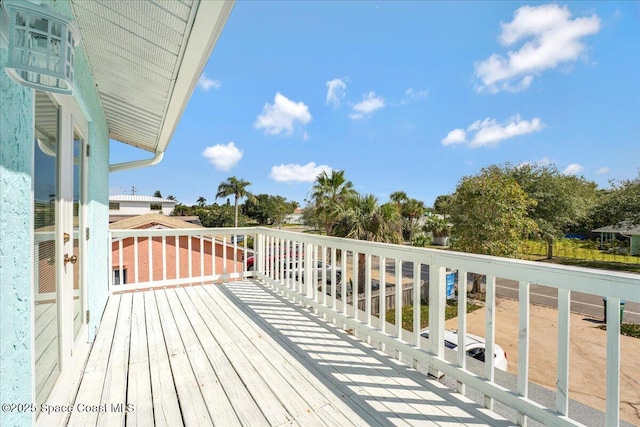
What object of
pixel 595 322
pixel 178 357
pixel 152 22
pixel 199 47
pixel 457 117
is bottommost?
pixel 595 322

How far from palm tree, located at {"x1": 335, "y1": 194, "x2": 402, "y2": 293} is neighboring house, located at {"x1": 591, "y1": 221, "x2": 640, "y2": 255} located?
16.8 m

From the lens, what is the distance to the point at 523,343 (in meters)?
1.52

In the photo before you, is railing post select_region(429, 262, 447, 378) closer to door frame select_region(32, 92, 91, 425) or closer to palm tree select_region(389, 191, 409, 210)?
door frame select_region(32, 92, 91, 425)

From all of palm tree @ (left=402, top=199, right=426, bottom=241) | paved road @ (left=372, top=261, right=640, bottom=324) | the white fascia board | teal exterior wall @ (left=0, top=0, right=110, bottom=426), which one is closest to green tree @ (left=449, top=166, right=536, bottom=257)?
paved road @ (left=372, top=261, right=640, bottom=324)

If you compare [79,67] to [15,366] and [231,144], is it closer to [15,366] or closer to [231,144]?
[15,366]

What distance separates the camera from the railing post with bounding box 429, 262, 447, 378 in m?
1.96

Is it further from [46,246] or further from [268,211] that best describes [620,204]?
[268,211]

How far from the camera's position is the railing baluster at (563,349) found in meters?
1.40

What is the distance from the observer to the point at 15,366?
3.46 ft

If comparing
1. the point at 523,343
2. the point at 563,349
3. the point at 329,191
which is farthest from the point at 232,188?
the point at 563,349

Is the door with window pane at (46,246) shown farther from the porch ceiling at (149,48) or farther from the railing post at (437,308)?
the railing post at (437,308)

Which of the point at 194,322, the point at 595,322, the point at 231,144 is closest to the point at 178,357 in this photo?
the point at 194,322

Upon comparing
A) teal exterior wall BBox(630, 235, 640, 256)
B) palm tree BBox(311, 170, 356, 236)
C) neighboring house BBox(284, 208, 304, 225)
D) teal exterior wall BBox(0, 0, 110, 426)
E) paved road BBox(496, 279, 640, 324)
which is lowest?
paved road BBox(496, 279, 640, 324)

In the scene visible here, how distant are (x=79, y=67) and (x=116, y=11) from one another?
67cm
